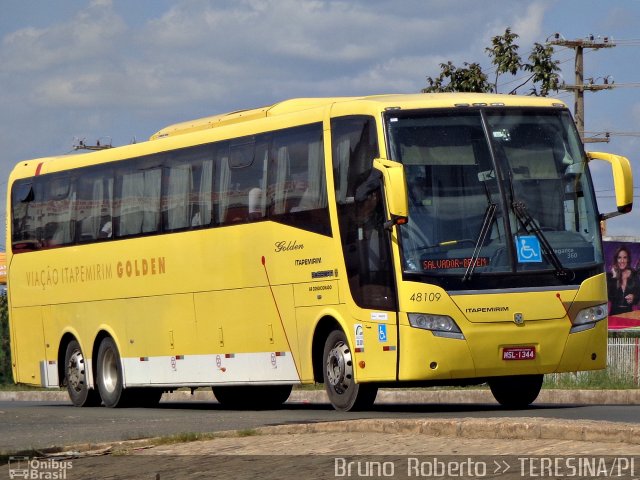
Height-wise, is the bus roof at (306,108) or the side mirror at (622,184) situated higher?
the bus roof at (306,108)

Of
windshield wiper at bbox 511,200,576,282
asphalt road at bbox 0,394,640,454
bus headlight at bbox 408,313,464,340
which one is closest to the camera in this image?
asphalt road at bbox 0,394,640,454

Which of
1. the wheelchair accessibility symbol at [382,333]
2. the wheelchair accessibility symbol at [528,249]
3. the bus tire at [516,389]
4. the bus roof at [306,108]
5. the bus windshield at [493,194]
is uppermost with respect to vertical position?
the bus roof at [306,108]

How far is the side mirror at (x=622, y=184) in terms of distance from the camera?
18.9m

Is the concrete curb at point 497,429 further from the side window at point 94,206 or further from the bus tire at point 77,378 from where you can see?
the bus tire at point 77,378

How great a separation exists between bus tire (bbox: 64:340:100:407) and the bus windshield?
932cm

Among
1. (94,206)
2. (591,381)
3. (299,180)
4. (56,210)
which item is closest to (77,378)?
(56,210)

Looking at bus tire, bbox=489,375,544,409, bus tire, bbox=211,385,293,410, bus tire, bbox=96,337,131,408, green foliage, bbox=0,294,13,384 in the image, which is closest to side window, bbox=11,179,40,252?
bus tire, bbox=96,337,131,408

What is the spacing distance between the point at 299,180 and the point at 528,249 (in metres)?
3.33

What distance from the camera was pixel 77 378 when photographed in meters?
26.1

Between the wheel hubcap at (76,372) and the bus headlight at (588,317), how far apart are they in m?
10.1

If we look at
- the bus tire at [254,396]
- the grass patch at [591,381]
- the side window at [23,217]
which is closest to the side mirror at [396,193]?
the bus tire at [254,396]

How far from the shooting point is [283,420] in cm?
1777

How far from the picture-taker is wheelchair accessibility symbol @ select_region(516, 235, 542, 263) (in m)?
18.5

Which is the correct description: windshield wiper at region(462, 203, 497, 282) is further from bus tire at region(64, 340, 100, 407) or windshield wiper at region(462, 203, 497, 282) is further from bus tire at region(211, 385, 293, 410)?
bus tire at region(64, 340, 100, 407)
